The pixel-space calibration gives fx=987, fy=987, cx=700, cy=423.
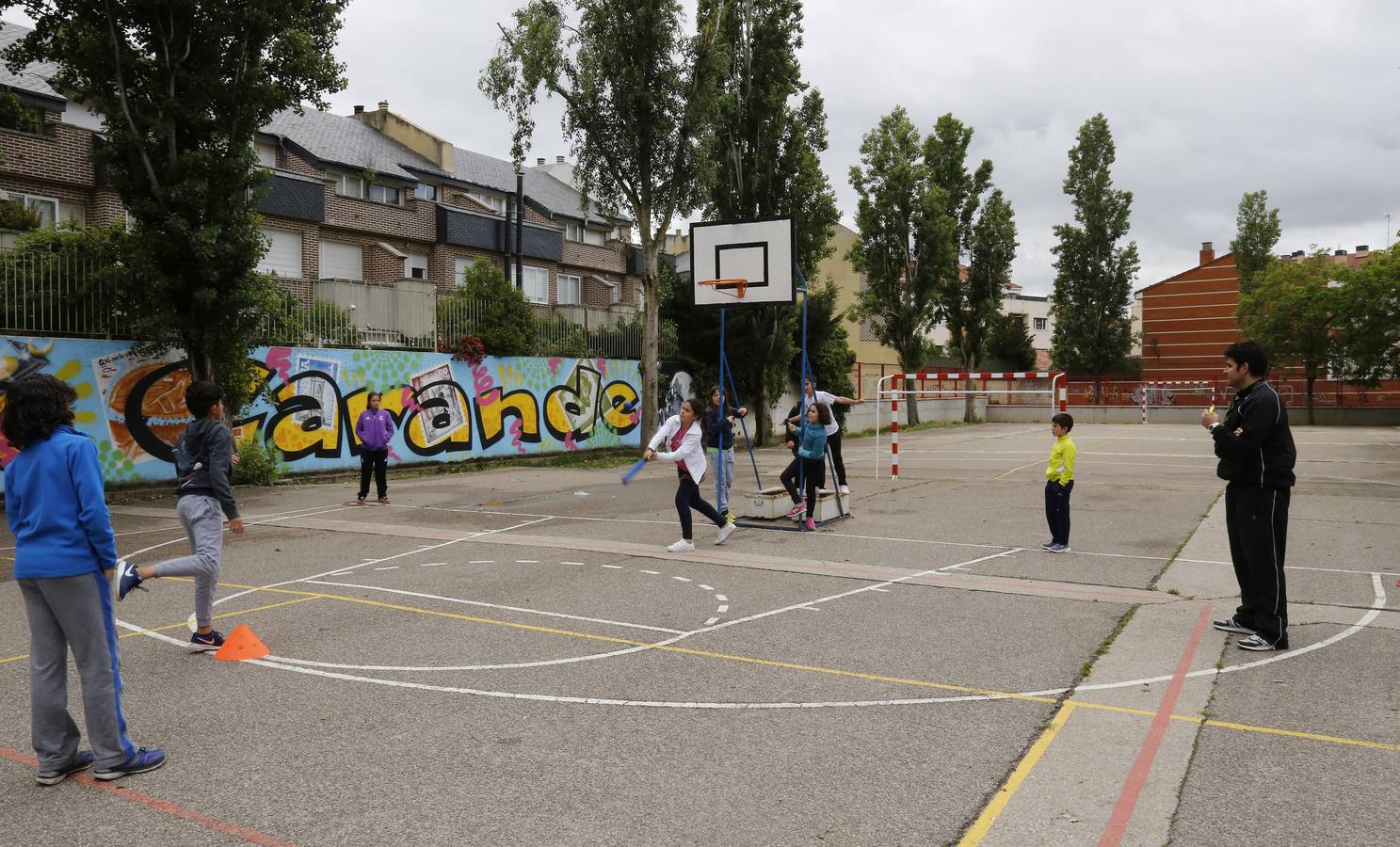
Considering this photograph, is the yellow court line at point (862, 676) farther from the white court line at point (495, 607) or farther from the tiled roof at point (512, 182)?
the tiled roof at point (512, 182)

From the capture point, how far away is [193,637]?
6.75 metres

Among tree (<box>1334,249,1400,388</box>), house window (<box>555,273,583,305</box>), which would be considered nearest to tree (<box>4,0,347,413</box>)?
house window (<box>555,273,583,305</box>)

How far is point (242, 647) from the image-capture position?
656 centimetres

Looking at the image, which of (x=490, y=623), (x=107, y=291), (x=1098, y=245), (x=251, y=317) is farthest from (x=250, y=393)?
(x=1098, y=245)

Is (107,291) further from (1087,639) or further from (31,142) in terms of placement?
(1087,639)

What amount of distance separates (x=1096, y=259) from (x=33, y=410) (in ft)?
172

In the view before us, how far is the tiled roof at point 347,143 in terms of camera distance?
1329 inches

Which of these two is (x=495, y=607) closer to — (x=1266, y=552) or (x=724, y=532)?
(x=724, y=532)

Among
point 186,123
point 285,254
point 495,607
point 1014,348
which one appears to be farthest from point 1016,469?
point 1014,348

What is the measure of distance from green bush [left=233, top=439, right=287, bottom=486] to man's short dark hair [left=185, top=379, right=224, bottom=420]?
1175 centimetres

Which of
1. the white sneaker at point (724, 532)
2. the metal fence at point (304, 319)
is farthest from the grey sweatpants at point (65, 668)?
the metal fence at point (304, 319)

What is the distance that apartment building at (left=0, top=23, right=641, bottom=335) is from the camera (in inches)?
969

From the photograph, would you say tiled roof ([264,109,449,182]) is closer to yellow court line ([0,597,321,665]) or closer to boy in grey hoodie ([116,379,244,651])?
yellow court line ([0,597,321,665])

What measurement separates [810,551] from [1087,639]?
4.21 meters
